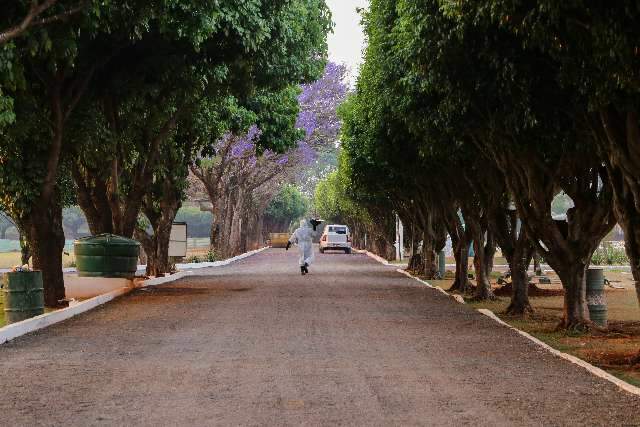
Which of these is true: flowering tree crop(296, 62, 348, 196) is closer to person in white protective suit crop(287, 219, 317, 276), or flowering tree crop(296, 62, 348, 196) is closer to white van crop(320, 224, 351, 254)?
person in white protective suit crop(287, 219, 317, 276)

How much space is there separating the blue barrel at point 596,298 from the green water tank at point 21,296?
9.14 metres

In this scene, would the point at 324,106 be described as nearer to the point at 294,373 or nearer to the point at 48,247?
the point at 48,247

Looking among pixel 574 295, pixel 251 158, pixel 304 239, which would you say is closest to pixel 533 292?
pixel 304 239

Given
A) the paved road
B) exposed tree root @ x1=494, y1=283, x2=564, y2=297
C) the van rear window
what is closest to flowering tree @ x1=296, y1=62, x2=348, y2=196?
exposed tree root @ x1=494, y1=283, x2=564, y2=297

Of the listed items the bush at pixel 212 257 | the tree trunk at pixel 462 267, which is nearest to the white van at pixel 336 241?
the bush at pixel 212 257

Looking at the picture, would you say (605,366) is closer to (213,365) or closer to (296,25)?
(213,365)

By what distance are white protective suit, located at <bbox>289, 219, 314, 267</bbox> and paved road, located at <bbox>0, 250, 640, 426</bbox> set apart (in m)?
16.1

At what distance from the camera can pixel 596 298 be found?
65.6 ft

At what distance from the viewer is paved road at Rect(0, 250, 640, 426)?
915 cm

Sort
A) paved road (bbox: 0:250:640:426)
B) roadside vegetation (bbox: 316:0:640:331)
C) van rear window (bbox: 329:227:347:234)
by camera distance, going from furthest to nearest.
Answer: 1. van rear window (bbox: 329:227:347:234)
2. roadside vegetation (bbox: 316:0:640:331)
3. paved road (bbox: 0:250:640:426)

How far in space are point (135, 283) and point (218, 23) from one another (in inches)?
455

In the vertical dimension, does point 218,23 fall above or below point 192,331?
above

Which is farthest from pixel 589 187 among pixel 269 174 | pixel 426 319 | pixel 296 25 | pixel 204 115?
pixel 269 174

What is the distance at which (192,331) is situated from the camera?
16906 mm
